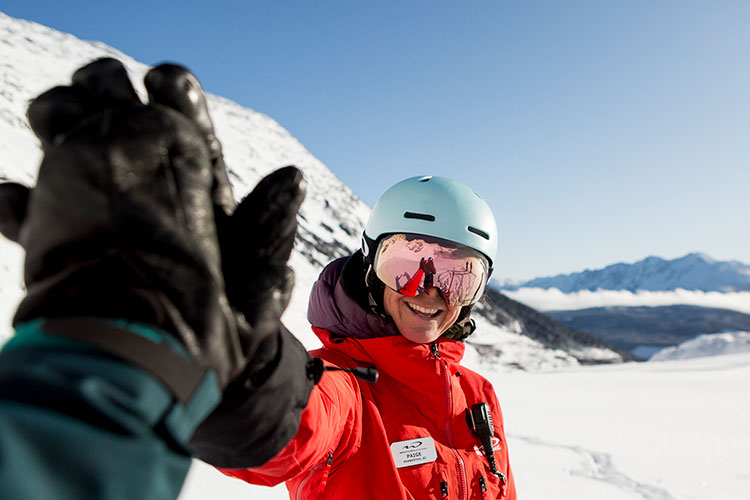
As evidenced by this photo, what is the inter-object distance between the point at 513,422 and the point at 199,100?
24.8ft

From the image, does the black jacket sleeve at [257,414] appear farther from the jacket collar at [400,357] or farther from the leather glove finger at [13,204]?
the jacket collar at [400,357]

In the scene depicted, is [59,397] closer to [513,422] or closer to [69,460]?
[69,460]

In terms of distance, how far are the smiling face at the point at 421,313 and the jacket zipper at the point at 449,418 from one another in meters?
0.10

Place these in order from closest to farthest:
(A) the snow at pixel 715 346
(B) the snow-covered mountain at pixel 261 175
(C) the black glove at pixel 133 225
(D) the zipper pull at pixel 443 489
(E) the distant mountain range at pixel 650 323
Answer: (C) the black glove at pixel 133 225, (D) the zipper pull at pixel 443 489, (A) the snow at pixel 715 346, (B) the snow-covered mountain at pixel 261 175, (E) the distant mountain range at pixel 650 323

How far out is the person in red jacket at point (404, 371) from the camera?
5.73ft

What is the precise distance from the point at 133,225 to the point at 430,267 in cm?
194

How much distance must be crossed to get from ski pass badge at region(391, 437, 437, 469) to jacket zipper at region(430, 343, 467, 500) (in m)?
0.14

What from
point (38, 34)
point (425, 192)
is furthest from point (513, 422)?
point (38, 34)

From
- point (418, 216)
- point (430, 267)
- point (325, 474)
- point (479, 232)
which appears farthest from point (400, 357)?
point (479, 232)

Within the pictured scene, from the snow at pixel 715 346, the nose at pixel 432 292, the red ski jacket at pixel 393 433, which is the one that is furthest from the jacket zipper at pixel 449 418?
the snow at pixel 715 346

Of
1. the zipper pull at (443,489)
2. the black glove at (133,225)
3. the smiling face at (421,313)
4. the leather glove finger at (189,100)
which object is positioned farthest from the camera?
the smiling face at (421,313)

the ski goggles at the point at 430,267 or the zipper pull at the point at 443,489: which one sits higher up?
the ski goggles at the point at 430,267

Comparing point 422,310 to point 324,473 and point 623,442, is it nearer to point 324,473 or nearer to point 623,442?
point 324,473

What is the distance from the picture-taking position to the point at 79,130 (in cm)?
75
